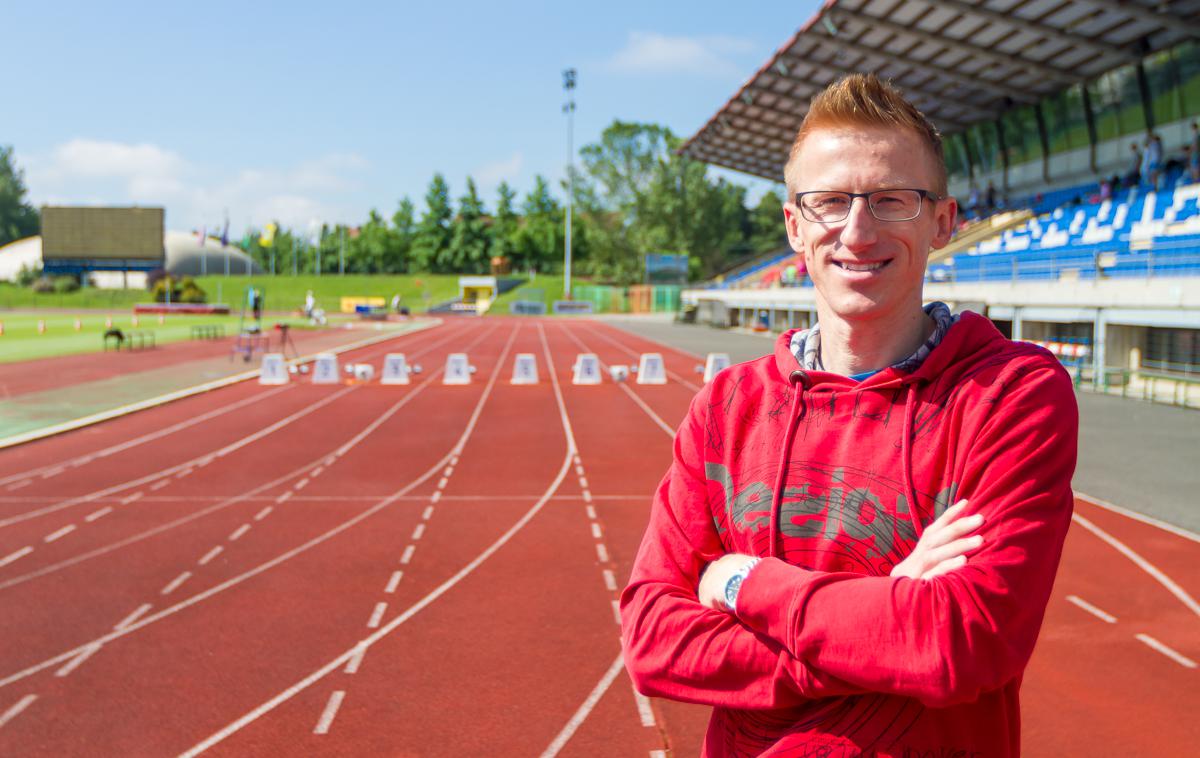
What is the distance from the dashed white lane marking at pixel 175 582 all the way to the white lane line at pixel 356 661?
7.87ft

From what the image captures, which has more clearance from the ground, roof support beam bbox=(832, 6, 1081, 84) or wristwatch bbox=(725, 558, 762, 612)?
roof support beam bbox=(832, 6, 1081, 84)

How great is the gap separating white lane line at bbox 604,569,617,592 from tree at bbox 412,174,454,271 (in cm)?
10444

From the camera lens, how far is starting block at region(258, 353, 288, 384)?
80.4ft

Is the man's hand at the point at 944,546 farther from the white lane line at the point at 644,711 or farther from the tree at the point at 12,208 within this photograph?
the tree at the point at 12,208

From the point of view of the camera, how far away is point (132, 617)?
7.46m

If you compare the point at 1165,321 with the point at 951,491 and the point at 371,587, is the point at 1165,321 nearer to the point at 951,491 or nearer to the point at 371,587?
the point at 371,587

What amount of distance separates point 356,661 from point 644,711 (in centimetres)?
221

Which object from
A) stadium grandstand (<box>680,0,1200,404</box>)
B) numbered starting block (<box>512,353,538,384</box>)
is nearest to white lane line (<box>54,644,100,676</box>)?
numbered starting block (<box>512,353,538,384</box>)

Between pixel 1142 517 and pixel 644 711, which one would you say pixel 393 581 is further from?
pixel 1142 517

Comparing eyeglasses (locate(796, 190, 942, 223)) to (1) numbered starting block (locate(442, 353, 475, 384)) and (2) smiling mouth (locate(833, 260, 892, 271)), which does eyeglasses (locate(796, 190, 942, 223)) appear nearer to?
(2) smiling mouth (locate(833, 260, 892, 271))

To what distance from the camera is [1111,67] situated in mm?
35062

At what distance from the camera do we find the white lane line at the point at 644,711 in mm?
5777

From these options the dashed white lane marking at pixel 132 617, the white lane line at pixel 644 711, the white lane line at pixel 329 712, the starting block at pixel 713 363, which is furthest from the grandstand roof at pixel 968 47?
the white lane line at pixel 329 712

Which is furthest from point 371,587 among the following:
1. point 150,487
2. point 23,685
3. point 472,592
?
point 150,487
